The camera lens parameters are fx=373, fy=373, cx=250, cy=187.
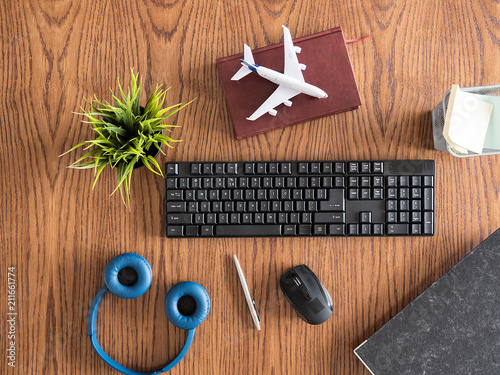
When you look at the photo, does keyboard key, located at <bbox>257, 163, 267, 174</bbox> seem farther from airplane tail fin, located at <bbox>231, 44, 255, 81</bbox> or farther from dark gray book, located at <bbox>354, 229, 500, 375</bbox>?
dark gray book, located at <bbox>354, 229, 500, 375</bbox>

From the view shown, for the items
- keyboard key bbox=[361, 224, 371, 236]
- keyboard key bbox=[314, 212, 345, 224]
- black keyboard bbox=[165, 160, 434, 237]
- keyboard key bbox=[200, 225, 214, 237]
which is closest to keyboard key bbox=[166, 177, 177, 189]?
black keyboard bbox=[165, 160, 434, 237]

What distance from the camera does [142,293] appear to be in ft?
2.68

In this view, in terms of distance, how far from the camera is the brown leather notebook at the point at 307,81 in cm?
83

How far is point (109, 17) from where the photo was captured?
85 cm

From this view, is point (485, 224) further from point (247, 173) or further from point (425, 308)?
point (247, 173)

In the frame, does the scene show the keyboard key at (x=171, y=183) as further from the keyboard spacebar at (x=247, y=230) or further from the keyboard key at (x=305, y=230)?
the keyboard key at (x=305, y=230)

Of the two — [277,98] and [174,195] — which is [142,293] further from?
[277,98]

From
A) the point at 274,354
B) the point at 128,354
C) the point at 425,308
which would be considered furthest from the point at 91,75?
the point at 425,308

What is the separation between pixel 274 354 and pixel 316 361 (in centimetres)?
10

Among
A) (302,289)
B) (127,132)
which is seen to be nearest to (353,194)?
(302,289)

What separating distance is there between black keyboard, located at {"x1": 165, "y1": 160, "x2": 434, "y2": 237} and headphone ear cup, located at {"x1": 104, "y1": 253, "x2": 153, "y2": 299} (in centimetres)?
9

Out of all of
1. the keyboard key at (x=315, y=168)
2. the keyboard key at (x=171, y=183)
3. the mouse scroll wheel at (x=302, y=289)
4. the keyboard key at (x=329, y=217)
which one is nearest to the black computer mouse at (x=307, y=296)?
the mouse scroll wheel at (x=302, y=289)

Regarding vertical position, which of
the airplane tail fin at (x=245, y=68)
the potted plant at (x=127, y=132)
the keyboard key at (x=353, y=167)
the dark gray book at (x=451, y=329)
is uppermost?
the airplane tail fin at (x=245, y=68)

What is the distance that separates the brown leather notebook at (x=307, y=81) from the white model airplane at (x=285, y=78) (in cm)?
2
